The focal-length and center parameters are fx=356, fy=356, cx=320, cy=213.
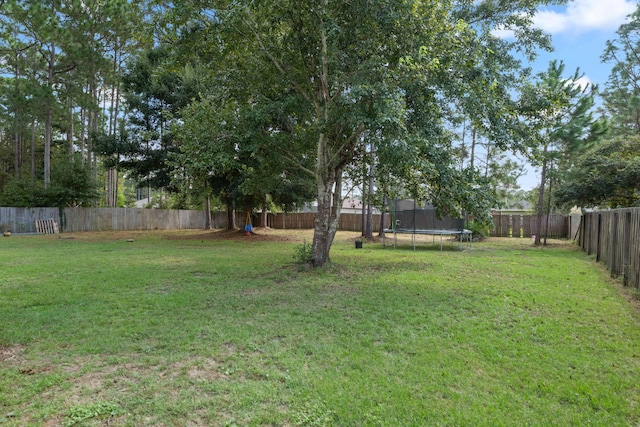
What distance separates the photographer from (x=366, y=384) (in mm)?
2672

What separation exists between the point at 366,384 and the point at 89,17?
18510 mm

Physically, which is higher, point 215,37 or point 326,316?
point 215,37

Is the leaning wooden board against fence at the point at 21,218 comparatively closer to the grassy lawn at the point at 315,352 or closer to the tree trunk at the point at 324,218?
the grassy lawn at the point at 315,352

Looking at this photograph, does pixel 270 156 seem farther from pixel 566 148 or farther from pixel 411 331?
pixel 566 148

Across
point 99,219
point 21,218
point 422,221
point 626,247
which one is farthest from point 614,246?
point 21,218

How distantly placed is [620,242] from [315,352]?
6.61 m

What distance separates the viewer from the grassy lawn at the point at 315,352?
2.32 meters

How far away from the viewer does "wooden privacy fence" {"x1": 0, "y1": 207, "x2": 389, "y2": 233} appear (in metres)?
17.2

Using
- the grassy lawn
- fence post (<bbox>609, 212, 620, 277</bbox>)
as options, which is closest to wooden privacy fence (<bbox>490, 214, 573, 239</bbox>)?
fence post (<bbox>609, 212, 620, 277</bbox>)

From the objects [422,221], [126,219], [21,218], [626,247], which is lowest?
[126,219]

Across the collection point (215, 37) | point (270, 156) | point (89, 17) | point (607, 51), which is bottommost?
point (270, 156)

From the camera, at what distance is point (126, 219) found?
68.4 feet

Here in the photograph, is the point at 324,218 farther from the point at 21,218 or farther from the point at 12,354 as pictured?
the point at 21,218

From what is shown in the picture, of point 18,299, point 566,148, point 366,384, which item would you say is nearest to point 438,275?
point 366,384
